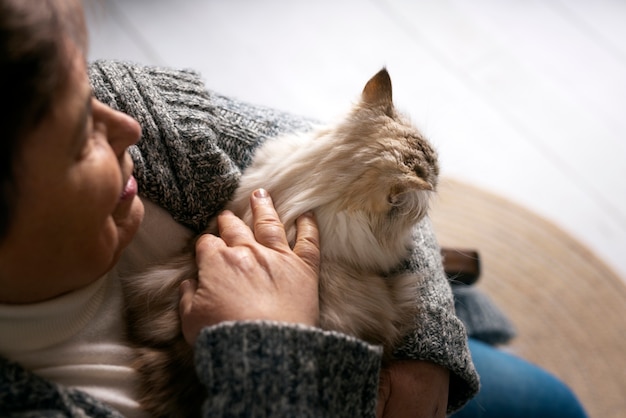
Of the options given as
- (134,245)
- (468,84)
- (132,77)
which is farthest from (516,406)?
(468,84)

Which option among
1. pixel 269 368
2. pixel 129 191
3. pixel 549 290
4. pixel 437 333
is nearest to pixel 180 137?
pixel 129 191

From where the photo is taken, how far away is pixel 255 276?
0.85m

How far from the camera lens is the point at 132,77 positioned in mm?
970

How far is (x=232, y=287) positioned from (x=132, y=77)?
41 centimetres

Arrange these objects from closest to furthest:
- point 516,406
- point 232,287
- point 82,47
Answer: point 82,47, point 232,287, point 516,406

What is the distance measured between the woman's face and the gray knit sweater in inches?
4.6

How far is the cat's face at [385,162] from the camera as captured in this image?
95 cm

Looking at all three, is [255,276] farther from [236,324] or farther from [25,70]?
[25,70]

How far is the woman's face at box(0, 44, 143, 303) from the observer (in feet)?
2.18

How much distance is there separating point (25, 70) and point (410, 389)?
2.44 feet

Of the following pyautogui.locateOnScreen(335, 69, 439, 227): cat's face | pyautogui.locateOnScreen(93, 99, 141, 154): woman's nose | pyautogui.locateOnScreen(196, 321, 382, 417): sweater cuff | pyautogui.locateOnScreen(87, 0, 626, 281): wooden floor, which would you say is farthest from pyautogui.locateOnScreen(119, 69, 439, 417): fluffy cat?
pyautogui.locateOnScreen(87, 0, 626, 281): wooden floor

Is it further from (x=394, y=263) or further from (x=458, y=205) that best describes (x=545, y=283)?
(x=394, y=263)

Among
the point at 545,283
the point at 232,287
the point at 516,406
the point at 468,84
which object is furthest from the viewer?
the point at 468,84

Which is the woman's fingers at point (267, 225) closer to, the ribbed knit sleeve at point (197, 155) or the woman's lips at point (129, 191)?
the ribbed knit sleeve at point (197, 155)
